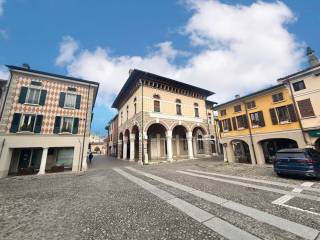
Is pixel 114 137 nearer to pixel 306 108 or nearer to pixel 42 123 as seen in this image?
pixel 42 123

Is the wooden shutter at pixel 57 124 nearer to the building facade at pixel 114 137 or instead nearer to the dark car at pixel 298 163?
the dark car at pixel 298 163

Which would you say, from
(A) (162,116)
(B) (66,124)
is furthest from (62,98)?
(A) (162,116)

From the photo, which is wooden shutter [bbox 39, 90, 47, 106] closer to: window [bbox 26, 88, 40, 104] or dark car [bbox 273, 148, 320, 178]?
window [bbox 26, 88, 40, 104]

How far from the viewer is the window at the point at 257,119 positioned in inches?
658

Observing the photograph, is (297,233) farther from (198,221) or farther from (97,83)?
(97,83)

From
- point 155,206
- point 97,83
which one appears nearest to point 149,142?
point 97,83

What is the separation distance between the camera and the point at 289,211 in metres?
4.76

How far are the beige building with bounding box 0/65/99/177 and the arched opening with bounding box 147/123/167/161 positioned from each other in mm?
10663

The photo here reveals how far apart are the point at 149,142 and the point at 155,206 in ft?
64.5

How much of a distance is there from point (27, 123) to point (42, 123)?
4.15 feet

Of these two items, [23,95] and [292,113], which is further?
[23,95]

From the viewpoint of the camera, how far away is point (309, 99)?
1333cm

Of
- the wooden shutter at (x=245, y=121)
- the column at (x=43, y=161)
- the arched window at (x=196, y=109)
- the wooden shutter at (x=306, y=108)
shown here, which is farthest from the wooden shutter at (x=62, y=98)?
the wooden shutter at (x=306, y=108)

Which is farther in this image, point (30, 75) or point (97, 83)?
point (97, 83)
